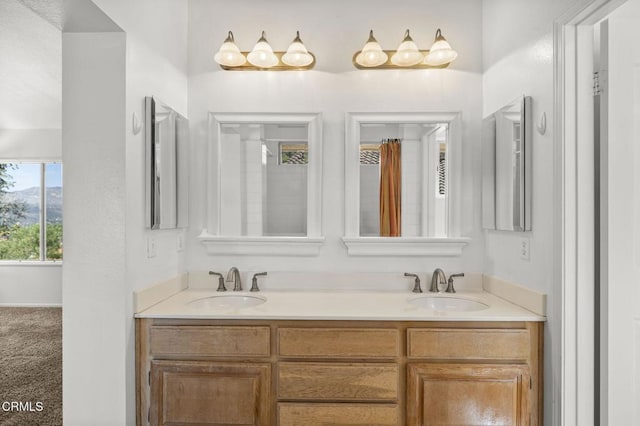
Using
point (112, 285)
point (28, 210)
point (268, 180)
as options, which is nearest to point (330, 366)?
point (112, 285)

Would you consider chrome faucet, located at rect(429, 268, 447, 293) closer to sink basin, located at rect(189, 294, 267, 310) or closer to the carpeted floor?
sink basin, located at rect(189, 294, 267, 310)

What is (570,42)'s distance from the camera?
66.1 inches

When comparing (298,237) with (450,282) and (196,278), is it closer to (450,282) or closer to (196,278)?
(196,278)

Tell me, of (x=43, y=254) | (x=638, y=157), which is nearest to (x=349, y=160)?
(x=638, y=157)

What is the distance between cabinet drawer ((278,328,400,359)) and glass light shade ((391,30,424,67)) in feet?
4.90

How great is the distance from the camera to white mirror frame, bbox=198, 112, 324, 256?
244 cm

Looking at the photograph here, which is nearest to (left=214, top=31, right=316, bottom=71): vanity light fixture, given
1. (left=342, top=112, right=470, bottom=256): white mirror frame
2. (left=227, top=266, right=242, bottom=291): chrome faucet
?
(left=342, top=112, right=470, bottom=256): white mirror frame

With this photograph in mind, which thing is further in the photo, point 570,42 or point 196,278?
point 196,278

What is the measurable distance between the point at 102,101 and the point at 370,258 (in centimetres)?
161

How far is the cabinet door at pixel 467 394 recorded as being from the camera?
71.6 inches

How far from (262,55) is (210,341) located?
61.4 inches

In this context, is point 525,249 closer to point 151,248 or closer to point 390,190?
point 390,190

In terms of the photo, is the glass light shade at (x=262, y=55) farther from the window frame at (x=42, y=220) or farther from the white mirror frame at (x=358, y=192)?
the window frame at (x=42, y=220)

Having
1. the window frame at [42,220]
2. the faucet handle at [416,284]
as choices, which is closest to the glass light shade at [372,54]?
the faucet handle at [416,284]
